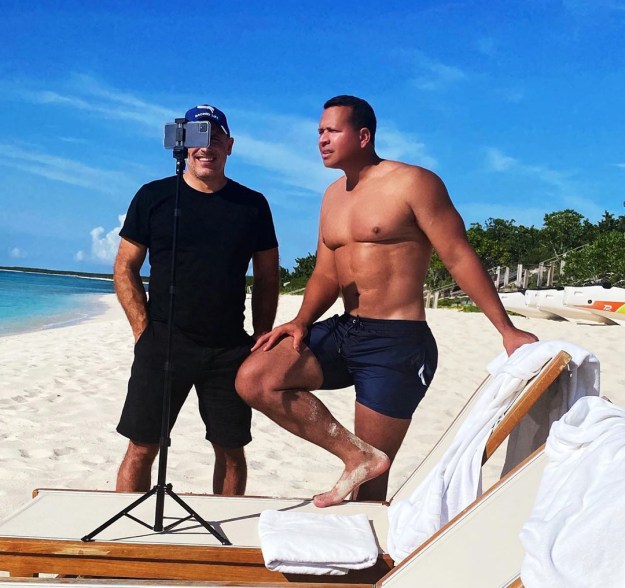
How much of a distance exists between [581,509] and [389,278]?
5.30ft

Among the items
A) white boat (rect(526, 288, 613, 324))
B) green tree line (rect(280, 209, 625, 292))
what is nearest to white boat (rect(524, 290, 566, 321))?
white boat (rect(526, 288, 613, 324))

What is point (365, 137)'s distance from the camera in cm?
337

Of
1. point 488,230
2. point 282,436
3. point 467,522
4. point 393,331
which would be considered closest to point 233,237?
point 393,331

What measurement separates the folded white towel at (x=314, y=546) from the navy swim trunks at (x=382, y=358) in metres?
0.58

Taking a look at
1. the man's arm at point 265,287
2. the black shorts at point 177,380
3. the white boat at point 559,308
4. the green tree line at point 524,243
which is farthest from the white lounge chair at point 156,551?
the green tree line at point 524,243

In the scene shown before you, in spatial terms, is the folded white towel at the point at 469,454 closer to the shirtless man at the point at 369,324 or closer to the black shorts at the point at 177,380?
the shirtless man at the point at 369,324

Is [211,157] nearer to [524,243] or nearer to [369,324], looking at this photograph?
[369,324]

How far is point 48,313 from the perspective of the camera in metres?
31.1

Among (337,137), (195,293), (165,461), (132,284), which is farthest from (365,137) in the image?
(165,461)

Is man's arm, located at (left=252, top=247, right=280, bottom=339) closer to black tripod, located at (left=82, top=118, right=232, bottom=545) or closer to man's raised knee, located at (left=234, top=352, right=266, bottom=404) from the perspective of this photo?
man's raised knee, located at (left=234, top=352, right=266, bottom=404)

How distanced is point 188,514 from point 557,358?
159cm

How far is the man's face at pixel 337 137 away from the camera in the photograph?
3.31 meters

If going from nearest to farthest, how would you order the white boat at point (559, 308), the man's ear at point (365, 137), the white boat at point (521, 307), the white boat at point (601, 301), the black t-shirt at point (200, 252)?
the man's ear at point (365, 137)
the black t-shirt at point (200, 252)
the white boat at point (601, 301)
the white boat at point (559, 308)
the white boat at point (521, 307)

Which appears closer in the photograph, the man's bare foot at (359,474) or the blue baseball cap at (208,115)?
the man's bare foot at (359,474)
